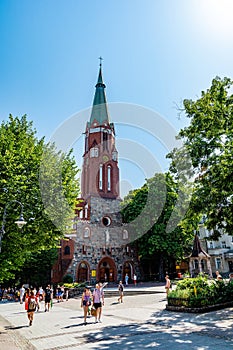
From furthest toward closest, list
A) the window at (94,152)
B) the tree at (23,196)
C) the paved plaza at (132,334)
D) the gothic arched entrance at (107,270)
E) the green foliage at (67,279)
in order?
the window at (94,152) < the gothic arched entrance at (107,270) < the green foliage at (67,279) < the tree at (23,196) < the paved plaza at (132,334)

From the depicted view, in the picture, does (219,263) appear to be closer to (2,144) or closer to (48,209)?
(48,209)

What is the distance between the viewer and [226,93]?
47.3 feet

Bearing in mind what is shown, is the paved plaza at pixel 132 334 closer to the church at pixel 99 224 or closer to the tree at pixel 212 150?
the tree at pixel 212 150

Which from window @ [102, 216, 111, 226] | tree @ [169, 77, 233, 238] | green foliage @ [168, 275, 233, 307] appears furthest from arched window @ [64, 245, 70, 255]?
tree @ [169, 77, 233, 238]

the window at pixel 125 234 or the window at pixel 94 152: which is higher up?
the window at pixel 94 152

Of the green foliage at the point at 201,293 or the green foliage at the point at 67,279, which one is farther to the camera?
the green foliage at the point at 67,279

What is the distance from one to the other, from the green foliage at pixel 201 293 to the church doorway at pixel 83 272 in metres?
23.9

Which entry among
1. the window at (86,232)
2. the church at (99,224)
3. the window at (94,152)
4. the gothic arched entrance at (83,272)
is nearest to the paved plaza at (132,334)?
the church at (99,224)

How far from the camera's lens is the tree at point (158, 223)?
117ft

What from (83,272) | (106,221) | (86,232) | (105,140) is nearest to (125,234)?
(106,221)

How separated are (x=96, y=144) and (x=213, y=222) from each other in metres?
32.2

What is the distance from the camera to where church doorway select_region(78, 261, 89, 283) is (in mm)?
36406

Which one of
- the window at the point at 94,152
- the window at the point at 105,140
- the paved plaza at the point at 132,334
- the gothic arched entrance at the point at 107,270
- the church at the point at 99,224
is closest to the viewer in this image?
the paved plaza at the point at 132,334

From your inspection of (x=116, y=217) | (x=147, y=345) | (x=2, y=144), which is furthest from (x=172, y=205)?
(x=147, y=345)
